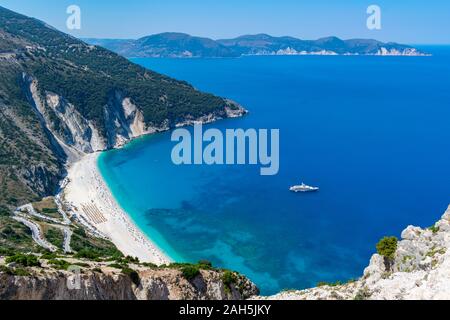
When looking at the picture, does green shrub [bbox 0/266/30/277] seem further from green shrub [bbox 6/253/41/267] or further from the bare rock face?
green shrub [bbox 6/253/41/267]

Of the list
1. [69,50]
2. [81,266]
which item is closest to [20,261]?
[81,266]

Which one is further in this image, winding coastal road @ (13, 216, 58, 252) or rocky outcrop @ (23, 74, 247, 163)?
rocky outcrop @ (23, 74, 247, 163)

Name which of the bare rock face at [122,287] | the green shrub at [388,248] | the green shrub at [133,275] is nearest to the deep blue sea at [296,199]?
the bare rock face at [122,287]

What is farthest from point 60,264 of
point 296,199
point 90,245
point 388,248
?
point 296,199

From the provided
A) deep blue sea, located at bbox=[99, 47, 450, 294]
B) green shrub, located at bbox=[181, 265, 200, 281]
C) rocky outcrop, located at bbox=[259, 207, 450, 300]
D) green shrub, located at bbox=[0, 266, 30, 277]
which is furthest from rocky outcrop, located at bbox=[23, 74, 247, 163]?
rocky outcrop, located at bbox=[259, 207, 450, 300]

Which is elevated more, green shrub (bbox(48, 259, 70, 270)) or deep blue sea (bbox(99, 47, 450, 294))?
green shrub (bbox(48, 259, 70, 270))

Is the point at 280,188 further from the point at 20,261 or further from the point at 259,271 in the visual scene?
the point at 20,261
